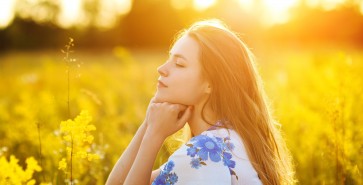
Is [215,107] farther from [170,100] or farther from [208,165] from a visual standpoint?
[208,165]

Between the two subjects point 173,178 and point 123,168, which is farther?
point 123,168

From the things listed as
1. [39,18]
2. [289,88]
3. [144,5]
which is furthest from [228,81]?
[144,5]

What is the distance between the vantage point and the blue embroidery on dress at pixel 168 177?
2.28 metres

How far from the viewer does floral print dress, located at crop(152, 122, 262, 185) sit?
2223mm

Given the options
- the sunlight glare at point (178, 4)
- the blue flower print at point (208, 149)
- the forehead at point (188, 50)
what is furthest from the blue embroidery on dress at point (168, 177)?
the sunlight glare at point (178, 4)

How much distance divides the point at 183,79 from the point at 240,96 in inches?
10.9

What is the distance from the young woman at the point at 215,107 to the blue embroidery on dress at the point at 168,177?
67 millimetres

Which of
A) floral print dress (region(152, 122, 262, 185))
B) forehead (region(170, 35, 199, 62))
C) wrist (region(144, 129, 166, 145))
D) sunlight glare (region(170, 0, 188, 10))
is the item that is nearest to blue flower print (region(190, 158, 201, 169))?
floral print dress (region(152, 122, 262, 185))

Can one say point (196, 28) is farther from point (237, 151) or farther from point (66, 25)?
point (66, 25)

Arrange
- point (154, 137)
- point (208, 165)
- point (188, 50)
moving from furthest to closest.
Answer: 1. point (188, 50)
2. point (154, 137)
3. point (208, 165)

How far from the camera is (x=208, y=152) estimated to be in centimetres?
225

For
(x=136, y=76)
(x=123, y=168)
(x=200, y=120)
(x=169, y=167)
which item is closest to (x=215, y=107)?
(x=200, y=120)

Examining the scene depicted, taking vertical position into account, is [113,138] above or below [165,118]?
below

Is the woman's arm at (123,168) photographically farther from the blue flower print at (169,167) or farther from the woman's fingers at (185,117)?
the blue flower print at (169,167)
